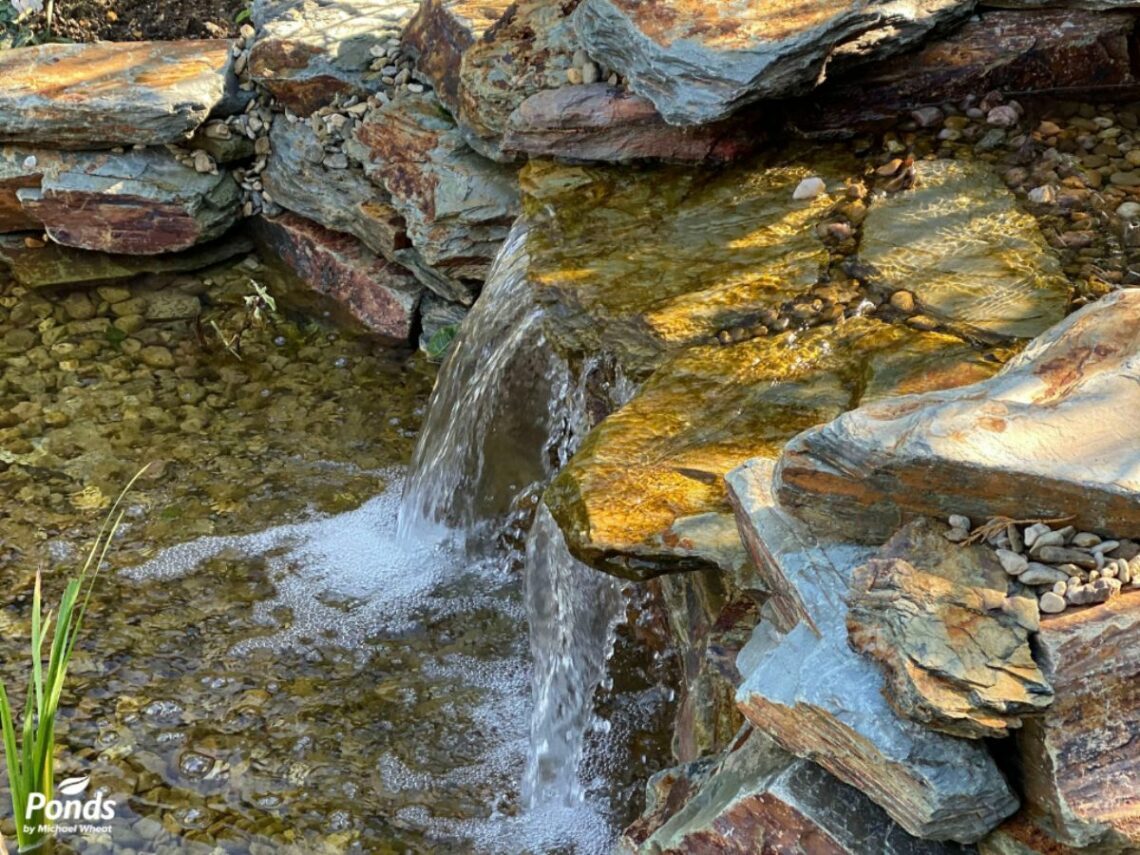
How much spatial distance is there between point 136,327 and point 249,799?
2.65m

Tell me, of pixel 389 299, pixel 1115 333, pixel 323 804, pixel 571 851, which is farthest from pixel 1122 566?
pixel 389 299

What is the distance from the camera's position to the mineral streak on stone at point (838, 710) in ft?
5.96

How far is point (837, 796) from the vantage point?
2004mm

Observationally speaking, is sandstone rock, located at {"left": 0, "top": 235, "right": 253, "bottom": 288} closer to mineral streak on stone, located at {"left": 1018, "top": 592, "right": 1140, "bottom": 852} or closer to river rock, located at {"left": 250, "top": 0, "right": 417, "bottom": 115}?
river rock, located at {"left": 250, "top": 0, "right": 417, "bottom": 115}

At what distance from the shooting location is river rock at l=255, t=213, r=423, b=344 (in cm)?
495

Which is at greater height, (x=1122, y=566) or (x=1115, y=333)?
(x=1115, y=333)

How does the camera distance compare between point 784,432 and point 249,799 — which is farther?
point 249,799

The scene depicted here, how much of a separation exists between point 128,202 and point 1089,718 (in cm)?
441

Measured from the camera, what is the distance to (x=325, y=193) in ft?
16.5

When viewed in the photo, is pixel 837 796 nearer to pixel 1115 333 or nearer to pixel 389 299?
pixel 1115 333

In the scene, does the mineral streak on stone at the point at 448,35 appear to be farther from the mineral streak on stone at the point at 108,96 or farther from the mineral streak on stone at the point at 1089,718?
the mineral streak on stone at the point at 1089,718

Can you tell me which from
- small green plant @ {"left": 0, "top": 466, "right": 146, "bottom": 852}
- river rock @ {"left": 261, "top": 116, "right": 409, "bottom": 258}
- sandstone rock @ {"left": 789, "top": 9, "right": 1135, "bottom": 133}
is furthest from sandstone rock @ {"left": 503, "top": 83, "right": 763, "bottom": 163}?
small green plant @ {"left": 0, "top": 466, "right": 146, "bottom": 852}

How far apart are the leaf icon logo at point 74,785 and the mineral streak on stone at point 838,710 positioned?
5.79ft

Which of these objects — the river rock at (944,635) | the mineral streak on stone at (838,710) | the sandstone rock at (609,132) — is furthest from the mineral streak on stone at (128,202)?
the river rock at (944,635)
